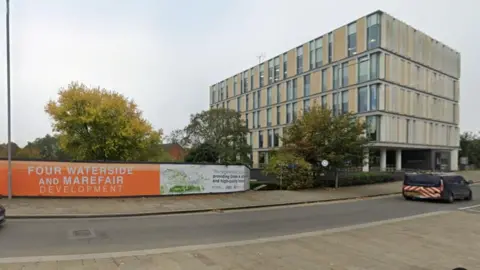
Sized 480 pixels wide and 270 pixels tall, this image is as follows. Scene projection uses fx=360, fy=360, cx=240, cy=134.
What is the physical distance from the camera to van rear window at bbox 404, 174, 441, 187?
19016 mm

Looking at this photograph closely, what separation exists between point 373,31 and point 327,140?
84.0 feet

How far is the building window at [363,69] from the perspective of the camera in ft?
144

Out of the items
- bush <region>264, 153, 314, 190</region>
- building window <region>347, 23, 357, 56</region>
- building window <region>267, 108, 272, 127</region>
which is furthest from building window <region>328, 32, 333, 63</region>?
bush <region>264, 153, 314, 190</region>

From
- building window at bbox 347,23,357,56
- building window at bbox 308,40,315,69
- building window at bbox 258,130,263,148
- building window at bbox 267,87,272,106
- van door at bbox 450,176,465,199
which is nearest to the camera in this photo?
van door at bbox 450,176,465,199

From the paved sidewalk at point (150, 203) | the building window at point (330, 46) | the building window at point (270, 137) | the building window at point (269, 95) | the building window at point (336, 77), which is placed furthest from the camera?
the building window at point (269, 95)

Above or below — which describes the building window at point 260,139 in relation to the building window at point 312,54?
below

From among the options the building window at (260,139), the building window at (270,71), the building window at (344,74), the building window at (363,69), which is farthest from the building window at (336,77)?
the building window at (260,139)

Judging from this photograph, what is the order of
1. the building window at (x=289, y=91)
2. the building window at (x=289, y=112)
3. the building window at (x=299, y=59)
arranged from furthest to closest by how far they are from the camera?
the building window at (x=289, y=112) < the building window at (x=289, y=91) < the building window at (x=299, y=59)

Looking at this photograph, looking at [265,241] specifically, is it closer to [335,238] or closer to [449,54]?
[335,238]

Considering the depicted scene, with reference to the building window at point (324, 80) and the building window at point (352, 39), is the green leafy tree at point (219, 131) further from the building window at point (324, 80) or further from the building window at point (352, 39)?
the building window at point (352, 39)

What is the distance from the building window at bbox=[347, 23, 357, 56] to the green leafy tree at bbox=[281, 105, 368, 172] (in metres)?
23.7

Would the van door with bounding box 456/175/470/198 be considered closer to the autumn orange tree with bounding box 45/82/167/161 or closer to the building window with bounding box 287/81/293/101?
the autumn orange tree with bounding box 45/82/167/161

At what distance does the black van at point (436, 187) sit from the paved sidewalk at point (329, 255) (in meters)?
9.52

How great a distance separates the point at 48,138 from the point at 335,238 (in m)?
99.3
